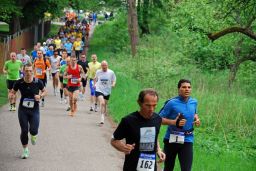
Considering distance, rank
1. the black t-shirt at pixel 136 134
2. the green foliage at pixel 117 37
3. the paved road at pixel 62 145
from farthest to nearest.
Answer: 1. the green foliage at pixel 117 37
2. the paved road at pixel 62 145
3. the black t-shirt at pixel 136 134

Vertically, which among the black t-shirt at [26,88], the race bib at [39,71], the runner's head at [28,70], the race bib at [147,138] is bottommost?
the race bib at [147,138]

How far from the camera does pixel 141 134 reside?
6.70 meters

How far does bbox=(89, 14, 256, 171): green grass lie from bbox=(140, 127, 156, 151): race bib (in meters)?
4.15

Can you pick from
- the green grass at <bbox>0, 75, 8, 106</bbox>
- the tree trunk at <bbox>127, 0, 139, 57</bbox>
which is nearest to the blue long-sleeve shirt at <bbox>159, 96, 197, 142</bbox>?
the green grass at <bbox>0, 75, 8, 106</bbox>

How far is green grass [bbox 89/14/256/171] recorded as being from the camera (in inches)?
485

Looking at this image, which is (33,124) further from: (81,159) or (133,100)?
(133,100)

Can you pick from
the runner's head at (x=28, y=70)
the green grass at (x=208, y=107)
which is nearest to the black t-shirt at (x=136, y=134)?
the green grass at (x=208, y=107)

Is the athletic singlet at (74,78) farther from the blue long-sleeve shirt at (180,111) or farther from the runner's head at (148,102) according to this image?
the runner's head at (148,102)

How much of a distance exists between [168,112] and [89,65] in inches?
464

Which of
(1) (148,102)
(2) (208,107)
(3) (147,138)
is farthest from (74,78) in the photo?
(1) (148,102)

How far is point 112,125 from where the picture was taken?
54.9 feet

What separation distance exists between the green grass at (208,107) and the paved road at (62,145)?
147 cm

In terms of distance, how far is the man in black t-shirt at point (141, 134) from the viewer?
662 centimetres

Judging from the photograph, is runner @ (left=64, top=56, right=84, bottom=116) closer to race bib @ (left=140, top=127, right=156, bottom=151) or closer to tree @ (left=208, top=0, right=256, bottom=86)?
tree @ (left=208, top=0, right=256, bottom=86)
